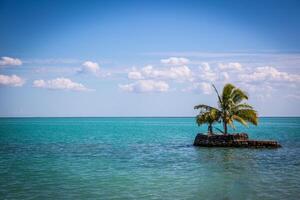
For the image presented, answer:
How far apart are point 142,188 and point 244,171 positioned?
8.90 meters

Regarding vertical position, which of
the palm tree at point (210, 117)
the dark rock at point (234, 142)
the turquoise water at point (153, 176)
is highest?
the palm tree at point (210, 117)

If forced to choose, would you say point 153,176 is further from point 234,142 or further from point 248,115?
point 248,115

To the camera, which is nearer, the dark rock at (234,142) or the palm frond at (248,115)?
the dark rock at (234,142)

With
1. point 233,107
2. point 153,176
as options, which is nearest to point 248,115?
point 233,107

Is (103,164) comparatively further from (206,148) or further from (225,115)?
(225,115)

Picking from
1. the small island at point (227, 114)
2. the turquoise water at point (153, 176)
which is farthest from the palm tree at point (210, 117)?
the turquoise water at point (153, 176)

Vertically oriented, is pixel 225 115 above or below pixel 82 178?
above

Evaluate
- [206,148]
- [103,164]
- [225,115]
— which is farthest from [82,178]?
[225,115]

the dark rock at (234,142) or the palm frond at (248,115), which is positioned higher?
the palm frond at (248,115)

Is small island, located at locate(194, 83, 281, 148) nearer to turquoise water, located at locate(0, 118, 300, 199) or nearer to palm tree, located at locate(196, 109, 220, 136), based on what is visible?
palm tree, located at locate(196, 109, 220, 136)

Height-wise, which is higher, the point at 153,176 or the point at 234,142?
the point at 234,142

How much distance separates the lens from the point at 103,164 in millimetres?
28641

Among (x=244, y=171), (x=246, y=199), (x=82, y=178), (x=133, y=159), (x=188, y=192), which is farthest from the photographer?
(x=133, y=159)

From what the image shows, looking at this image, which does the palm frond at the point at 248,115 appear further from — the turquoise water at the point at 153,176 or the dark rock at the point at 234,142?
the turquoise water at the point at 153,176
